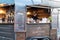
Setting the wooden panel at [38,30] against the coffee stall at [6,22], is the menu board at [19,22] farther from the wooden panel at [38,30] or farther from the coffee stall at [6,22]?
the wooden panel at [38,30]

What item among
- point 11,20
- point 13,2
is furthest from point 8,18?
point 13,2

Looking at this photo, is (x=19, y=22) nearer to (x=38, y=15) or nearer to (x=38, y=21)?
(x=38, y=21)

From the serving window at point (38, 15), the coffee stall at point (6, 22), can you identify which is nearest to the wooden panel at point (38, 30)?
the serving window at point (38, 15)

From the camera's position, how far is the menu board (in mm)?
13234

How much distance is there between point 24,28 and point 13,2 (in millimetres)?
1751

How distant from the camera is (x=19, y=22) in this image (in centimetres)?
1328

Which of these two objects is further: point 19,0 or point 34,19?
point 34,19

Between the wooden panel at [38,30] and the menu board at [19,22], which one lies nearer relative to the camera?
the menu board at [19,22]

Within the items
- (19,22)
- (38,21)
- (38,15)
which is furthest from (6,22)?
(38,15)

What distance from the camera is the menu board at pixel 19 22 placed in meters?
13.2

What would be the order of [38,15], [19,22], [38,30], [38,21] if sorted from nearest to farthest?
[19,22] < [38,30] < [38,21] < [38,15]

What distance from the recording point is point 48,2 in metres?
14.5

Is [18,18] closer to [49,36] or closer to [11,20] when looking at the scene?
[11,20]

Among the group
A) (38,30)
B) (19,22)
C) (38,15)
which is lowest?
(38,30)
